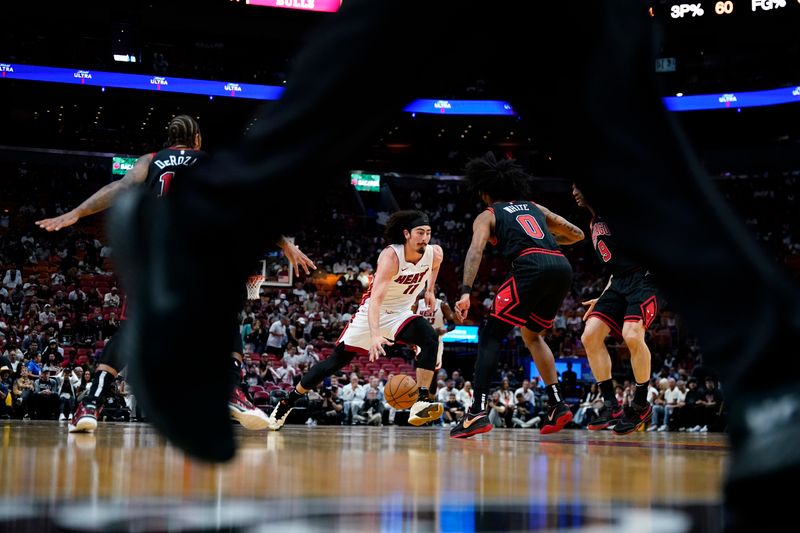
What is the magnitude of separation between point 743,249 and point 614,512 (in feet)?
2.15

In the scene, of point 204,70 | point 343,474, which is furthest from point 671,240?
point 204,70

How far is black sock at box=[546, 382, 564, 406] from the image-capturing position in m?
6.29

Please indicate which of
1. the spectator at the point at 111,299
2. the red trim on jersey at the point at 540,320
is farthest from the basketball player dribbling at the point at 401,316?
the spectator at the point at 111,299

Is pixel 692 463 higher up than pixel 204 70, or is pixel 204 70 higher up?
pixel 204 70

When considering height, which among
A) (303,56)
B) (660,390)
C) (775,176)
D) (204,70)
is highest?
(204,70)

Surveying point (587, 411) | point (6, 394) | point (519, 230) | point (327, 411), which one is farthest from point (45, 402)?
point (587, 411)

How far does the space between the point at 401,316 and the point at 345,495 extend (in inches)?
221

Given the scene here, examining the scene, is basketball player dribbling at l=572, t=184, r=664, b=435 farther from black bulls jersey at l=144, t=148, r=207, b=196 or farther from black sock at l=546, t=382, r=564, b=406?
black bulls jersey at l=144, t=148, r=207, b=196

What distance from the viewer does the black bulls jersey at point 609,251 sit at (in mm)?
6871

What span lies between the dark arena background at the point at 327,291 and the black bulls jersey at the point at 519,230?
4.87 feet

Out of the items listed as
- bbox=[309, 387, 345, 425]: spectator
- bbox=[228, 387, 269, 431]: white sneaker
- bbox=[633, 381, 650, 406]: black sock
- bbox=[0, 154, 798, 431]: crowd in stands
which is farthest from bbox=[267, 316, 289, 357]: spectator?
bbox=[228, 387, 269, 431]: white sneaker

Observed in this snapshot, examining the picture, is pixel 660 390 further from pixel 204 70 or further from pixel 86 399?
pixel 204 70

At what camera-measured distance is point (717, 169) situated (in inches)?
1148

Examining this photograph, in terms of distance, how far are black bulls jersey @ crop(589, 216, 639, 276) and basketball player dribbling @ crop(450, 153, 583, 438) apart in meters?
0.62
